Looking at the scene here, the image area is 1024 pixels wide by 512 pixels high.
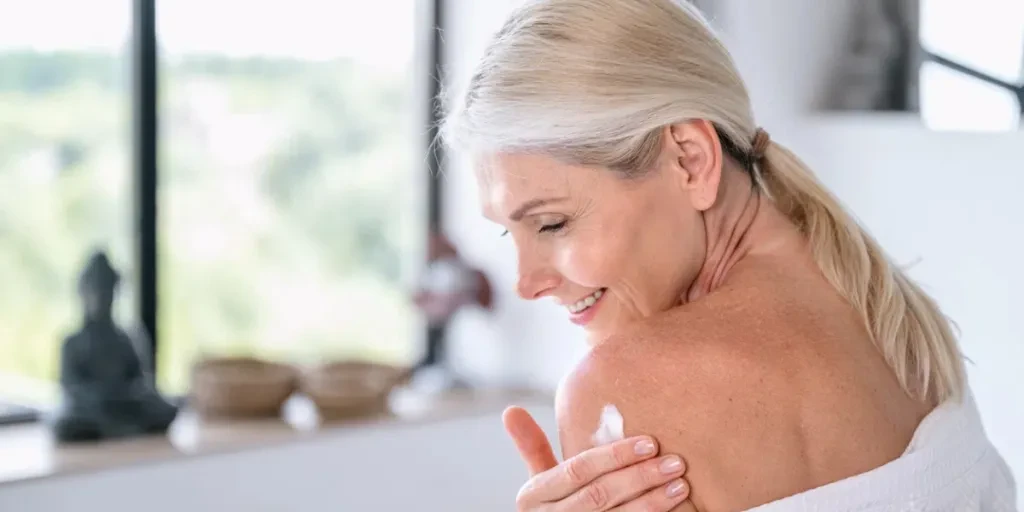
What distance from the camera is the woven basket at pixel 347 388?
2.55m

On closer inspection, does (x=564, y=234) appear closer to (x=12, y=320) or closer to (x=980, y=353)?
(x=980, y=353)

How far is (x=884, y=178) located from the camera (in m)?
Answer: 2.51

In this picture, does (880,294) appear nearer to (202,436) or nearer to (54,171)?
(202,436)

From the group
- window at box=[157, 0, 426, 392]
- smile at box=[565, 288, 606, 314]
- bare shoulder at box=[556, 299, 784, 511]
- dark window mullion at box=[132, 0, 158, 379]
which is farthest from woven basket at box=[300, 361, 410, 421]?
bare shoulder at box=[556, 299, 784, 511]

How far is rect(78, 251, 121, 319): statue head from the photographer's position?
7.51ft

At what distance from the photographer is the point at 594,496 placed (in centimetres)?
120

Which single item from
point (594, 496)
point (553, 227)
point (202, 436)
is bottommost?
point (202, 436)

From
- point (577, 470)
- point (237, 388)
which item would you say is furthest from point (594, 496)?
point (237, 388)

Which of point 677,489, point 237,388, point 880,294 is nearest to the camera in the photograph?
point 677,489

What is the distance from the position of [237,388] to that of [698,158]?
59.6 inches

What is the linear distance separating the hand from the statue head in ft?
4.11

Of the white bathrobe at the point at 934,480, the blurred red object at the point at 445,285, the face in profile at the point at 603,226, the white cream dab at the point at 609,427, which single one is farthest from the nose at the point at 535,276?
the blurred red object at the point at 445,285

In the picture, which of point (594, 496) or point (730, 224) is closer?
point (594, 496)

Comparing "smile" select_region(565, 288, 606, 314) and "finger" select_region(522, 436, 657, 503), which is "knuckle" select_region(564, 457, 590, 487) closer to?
"finger" select_region(522, 436, 657, 503)
